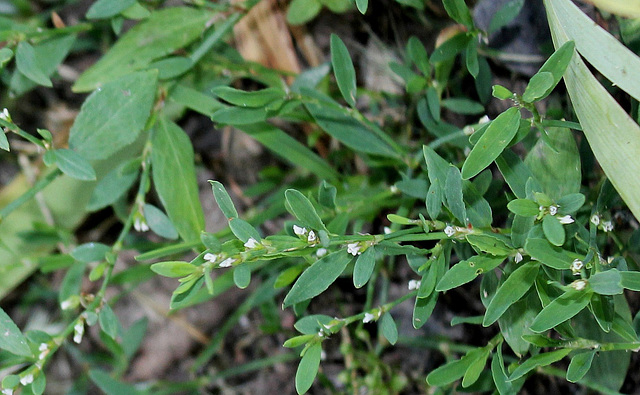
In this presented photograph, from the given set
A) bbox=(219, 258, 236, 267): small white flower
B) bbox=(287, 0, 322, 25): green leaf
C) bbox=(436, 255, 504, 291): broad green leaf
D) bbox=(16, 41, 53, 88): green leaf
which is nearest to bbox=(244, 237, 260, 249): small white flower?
bbox=(219, 258, 236, 267): small white flower

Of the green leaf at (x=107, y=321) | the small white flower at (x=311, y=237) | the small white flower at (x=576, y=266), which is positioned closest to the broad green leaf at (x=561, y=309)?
the small white flower at (x=576, y=266)

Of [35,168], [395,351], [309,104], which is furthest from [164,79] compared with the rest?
[395,351]

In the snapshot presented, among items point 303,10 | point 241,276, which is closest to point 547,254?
point 241,276

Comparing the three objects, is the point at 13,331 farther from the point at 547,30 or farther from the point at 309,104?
the point at 547,30

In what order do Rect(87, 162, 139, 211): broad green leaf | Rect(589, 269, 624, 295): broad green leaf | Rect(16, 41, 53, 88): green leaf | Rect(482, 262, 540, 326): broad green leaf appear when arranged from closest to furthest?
1. Rect(589, 269, 624, 295): broad green leaf
2. Rect(482, 262, 540, 326): broad green leaf
3. Rect(16, 41, 53, 88): green leaf
4. Rect(87, 162, 139, 211): broad green leaf

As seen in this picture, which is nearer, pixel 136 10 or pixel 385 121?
pixel 136 10

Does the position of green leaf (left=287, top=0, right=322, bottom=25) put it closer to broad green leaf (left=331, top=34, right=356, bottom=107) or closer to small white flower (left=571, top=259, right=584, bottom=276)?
broad green leaf (left=331, top=34, right=356, bottom=107)
